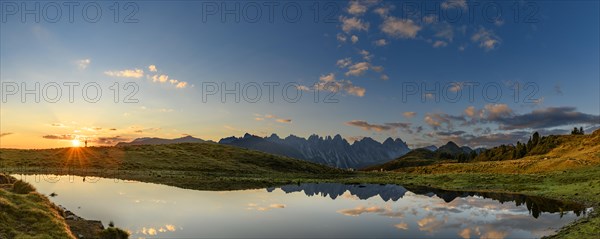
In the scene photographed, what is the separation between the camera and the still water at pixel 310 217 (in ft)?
96.7

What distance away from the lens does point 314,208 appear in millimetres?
44250

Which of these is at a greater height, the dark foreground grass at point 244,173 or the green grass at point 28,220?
the green grass at point 28,220

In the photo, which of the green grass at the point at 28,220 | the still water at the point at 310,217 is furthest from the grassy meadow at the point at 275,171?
the still water at the point at 310,217

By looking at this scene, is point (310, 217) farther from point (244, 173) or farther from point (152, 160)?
point (152, 160)

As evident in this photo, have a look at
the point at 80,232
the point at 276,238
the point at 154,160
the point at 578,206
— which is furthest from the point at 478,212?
the point at 154,160

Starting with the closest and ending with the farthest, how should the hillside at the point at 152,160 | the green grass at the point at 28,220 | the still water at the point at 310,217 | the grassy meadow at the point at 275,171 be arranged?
the green grass at the point at 28,220 < the still water at the point at 310,217 < the grassy meadow at the point at 275,171 < the hillside at the point at 152,160

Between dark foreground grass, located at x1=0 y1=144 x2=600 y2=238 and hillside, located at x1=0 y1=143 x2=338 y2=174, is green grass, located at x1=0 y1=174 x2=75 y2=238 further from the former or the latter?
hillside, located at x1=0 y1=143 x2=338 y2=174

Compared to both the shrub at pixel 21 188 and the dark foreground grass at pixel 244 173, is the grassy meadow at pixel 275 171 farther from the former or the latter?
the shrub at pixel 21 188

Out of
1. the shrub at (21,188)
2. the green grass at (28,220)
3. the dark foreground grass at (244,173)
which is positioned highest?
the shrub at (21,188)

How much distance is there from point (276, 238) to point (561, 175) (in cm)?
7134

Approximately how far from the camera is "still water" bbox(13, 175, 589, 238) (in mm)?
29484

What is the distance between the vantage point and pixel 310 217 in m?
37.6

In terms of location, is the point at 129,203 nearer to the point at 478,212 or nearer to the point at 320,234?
the point at 320,234

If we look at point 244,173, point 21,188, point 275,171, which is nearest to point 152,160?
point 244,173
